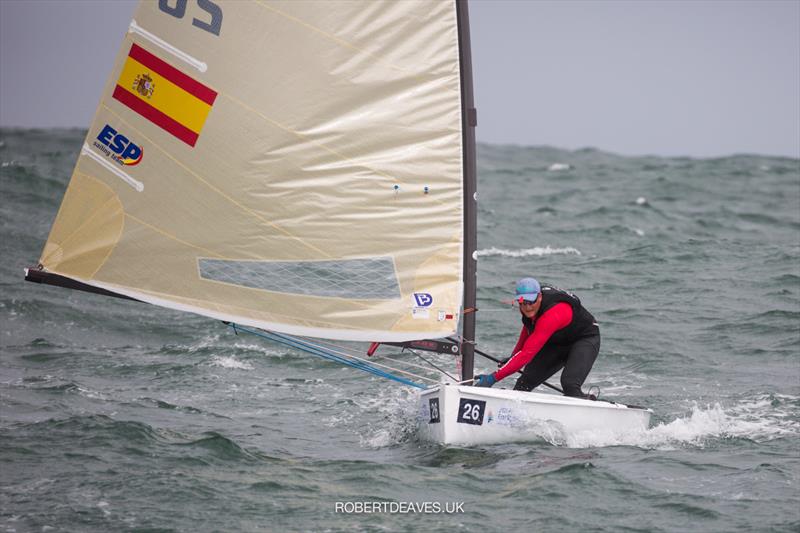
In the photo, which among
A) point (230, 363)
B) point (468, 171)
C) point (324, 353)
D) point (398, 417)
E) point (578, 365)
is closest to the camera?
point (468, 171)

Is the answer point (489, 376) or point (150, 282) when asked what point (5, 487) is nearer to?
point (150, 282)

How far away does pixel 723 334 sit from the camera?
46.8 feet

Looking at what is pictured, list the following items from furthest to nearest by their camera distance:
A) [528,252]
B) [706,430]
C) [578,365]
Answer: [528,252] < [706,430] < [578,365]

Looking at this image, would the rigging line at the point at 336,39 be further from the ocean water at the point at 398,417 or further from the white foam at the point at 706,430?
the white foam at the point at 706,430

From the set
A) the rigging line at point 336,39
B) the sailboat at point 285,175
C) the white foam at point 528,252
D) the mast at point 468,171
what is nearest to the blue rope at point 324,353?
the sailboat at point 285,175

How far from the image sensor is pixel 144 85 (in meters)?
8.77

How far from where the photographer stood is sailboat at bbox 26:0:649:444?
28.4 feet

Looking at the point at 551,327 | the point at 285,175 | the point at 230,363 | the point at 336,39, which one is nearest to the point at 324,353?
the point at 285,175

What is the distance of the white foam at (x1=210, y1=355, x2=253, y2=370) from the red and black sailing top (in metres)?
4.33

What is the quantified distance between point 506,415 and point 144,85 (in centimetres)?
407

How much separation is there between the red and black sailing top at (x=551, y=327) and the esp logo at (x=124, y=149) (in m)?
3.53

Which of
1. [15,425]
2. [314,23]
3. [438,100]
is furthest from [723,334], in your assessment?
[15,425]

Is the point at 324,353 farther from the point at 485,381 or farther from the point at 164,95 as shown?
the point at 164,95

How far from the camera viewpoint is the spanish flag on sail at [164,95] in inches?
343
